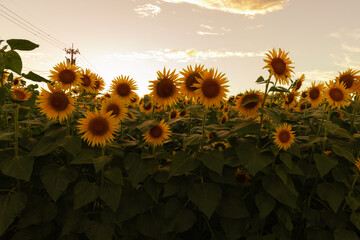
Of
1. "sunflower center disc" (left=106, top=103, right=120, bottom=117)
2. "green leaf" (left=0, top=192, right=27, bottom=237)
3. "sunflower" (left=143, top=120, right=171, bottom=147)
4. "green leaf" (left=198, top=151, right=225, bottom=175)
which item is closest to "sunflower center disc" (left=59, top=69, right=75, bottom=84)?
"sunflower center disc" (left=106, top=103, right=120, bottom=117)

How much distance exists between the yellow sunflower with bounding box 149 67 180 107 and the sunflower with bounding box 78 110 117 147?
0.56 m

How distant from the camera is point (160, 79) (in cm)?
294

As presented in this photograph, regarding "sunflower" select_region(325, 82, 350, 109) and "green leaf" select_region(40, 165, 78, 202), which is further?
"sunflower" select_region(325, 82, 350, 109)

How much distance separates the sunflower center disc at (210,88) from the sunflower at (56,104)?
4.45 feet

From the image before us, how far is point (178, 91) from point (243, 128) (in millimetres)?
813

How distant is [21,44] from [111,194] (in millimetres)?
1924

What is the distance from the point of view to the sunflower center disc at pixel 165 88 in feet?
9.51

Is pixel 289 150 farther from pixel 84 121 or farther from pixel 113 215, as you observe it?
pixel 84 121

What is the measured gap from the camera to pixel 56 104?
2.76 m

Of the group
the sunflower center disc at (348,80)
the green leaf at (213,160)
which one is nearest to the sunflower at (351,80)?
the sunflower center disc at (348,80)

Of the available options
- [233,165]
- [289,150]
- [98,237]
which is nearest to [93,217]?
[98,237]

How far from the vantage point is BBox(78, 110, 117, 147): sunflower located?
262cm

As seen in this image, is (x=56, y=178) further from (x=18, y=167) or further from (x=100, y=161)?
(x=100, y=161)

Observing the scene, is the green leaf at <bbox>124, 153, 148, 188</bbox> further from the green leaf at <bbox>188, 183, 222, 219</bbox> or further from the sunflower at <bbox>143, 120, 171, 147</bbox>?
the green leaf at <bbox>188, 183, 222, 219</bbox>
